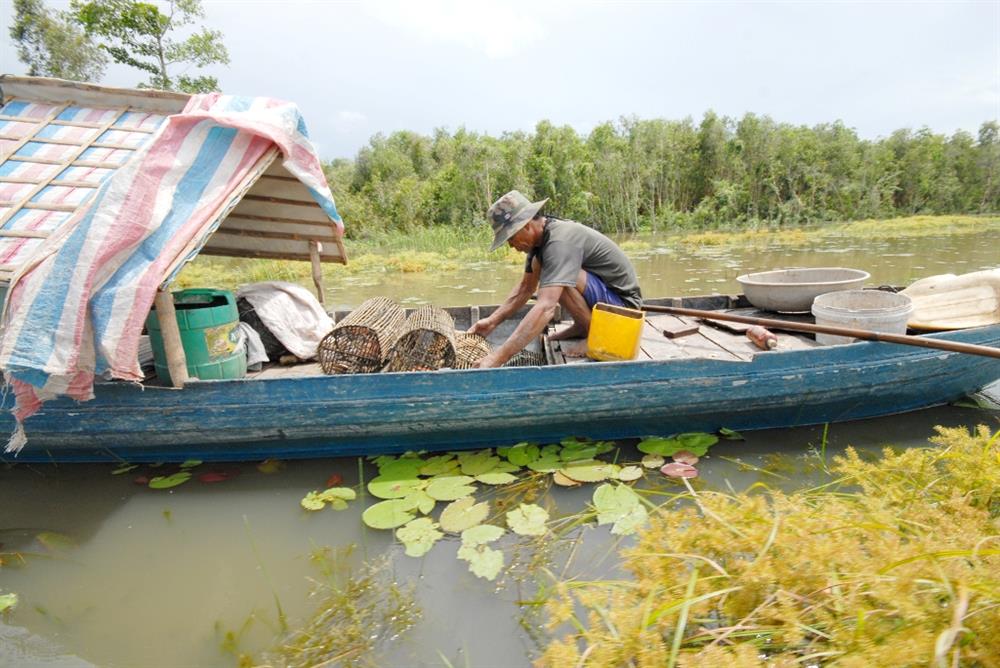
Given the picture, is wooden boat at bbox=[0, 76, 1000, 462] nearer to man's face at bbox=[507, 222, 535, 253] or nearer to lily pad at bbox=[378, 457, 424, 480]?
lily pad at bbox=[378, 457, 424, 480]

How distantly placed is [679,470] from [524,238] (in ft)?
5.65

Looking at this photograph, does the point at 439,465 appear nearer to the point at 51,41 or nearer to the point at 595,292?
the point at 595,292

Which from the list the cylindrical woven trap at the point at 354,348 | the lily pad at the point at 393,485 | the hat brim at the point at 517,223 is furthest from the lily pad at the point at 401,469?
the hat brim at the point at 517,223

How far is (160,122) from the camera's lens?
355 centimetres

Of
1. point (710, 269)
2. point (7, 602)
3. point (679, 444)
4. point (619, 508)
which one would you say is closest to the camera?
point (7, 602)

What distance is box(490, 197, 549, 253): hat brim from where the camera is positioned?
3379 millimetres

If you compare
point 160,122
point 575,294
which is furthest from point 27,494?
point 575,294

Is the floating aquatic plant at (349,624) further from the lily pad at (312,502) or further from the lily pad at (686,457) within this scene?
the lily pad at (686,457)

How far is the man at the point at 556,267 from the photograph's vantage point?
3.29m

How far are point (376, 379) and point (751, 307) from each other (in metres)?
3.40

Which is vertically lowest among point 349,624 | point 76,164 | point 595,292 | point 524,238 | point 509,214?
point 349,624

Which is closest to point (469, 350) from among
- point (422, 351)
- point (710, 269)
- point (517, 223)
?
point (422, 351)

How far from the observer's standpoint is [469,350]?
12.2 ft

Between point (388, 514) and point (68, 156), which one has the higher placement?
point (68, 156)
